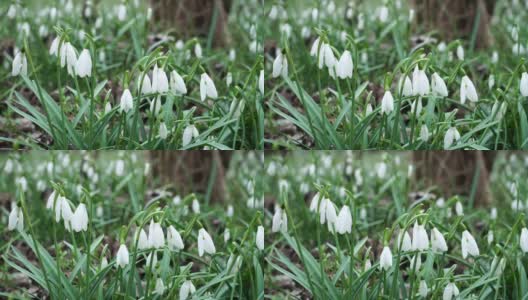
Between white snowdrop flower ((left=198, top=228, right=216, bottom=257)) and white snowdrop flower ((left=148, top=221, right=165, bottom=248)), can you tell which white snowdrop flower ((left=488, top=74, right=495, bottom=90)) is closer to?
white snowdrop flower ((left=198, top=228, right=216, bottom=257))

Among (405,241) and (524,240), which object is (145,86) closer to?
(405,241)

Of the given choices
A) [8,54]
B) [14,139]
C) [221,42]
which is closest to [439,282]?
[221,42]

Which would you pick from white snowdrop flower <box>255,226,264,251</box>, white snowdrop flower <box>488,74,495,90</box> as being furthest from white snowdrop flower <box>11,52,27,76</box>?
white snowdrop flower <box>488,74,495,90</box>

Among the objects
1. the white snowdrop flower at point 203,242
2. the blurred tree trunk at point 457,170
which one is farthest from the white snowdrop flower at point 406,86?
the white snowdrop flower at point 203,242

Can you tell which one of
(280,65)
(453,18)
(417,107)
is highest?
(453,18)

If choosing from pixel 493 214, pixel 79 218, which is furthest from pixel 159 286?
pixel 493 214

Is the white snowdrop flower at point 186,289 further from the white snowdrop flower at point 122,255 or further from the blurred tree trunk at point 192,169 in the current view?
the blurred tree trunk at point 192,169
